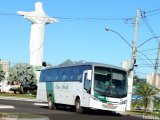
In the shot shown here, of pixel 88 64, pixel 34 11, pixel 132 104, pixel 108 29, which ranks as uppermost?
pixel 34 11

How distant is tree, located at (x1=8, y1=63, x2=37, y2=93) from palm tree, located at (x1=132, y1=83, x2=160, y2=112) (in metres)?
52.8

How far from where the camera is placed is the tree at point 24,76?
294 feet

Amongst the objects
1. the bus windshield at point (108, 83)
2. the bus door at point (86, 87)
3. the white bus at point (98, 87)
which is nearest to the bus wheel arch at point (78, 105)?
the white bus at point (98, 87)

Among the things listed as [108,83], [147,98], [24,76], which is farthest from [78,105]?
[24,76]

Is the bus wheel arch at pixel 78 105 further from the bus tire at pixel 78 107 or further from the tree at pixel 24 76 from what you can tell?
the tree at pixel 24 76

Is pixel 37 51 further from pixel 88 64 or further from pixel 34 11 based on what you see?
pixel 88 64

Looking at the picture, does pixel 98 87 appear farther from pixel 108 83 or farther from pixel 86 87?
pixel 86 87

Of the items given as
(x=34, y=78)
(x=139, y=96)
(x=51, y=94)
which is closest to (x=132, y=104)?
(x=139, y=96)

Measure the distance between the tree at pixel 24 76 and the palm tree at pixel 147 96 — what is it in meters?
52.8

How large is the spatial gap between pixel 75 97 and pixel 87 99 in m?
2.31

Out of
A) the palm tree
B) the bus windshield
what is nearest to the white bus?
the bus windshield

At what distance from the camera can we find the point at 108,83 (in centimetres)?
2883

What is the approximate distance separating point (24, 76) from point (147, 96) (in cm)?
5453

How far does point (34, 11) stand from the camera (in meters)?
93.1
